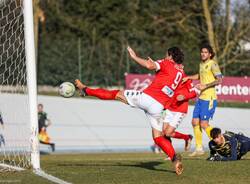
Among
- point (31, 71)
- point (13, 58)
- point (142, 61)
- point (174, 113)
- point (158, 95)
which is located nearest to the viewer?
point (142, 61)

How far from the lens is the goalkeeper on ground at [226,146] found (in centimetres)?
1311

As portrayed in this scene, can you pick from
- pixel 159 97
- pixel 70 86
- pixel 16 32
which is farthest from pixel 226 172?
pixel 16 32

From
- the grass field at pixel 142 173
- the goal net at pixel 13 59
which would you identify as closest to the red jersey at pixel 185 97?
the grass field at pixel 142 173

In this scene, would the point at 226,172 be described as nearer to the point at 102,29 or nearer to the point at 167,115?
the point at 167,115

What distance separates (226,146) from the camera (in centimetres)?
1312

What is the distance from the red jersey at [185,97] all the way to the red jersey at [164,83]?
3.60 feet

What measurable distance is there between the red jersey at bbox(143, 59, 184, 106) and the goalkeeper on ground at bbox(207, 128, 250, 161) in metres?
Answer: 1.85

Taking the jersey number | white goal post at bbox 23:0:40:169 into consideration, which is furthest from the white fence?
the jersey number

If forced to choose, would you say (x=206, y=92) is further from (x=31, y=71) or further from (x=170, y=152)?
(x=31, y=71)

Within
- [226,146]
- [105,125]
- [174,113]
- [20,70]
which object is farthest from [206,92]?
[105,125]

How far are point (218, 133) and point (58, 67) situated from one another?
77.1ft

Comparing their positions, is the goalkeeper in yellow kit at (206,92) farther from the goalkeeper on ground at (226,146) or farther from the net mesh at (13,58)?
the net mesh at (13,58)

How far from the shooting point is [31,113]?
39.5ft

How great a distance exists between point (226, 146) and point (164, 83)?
2.25 metres
